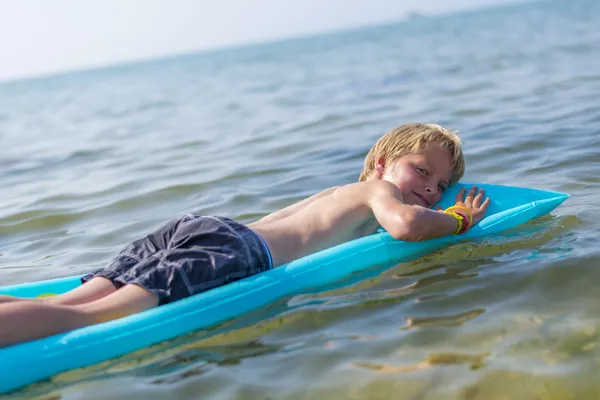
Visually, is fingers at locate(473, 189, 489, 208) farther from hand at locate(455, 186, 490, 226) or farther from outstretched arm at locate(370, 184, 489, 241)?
outstretched arm at locate(370, 184, 489, 241)

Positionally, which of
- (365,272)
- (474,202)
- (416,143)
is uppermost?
(416,143)

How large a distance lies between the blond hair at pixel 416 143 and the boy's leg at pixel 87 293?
1.63 metres

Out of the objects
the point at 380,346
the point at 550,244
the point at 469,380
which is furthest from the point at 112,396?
the point at 550,244

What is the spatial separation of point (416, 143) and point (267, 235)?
996 mm

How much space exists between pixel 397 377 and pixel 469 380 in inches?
9.3

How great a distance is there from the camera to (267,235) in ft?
11.8

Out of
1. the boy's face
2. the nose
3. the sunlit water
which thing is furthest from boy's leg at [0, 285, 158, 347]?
the nose

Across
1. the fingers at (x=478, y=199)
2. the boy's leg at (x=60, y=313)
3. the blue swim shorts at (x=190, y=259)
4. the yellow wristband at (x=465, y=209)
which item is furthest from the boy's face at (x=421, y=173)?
the boy's leg at (x=60, y=313)

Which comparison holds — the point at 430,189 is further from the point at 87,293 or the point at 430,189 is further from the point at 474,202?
the point at 87,293

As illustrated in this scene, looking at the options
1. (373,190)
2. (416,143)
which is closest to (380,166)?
(416,143)

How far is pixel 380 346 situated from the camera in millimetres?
2834

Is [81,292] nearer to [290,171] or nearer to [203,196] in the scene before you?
[203,196]

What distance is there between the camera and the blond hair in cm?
405

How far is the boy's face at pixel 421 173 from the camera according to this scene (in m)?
3.99
